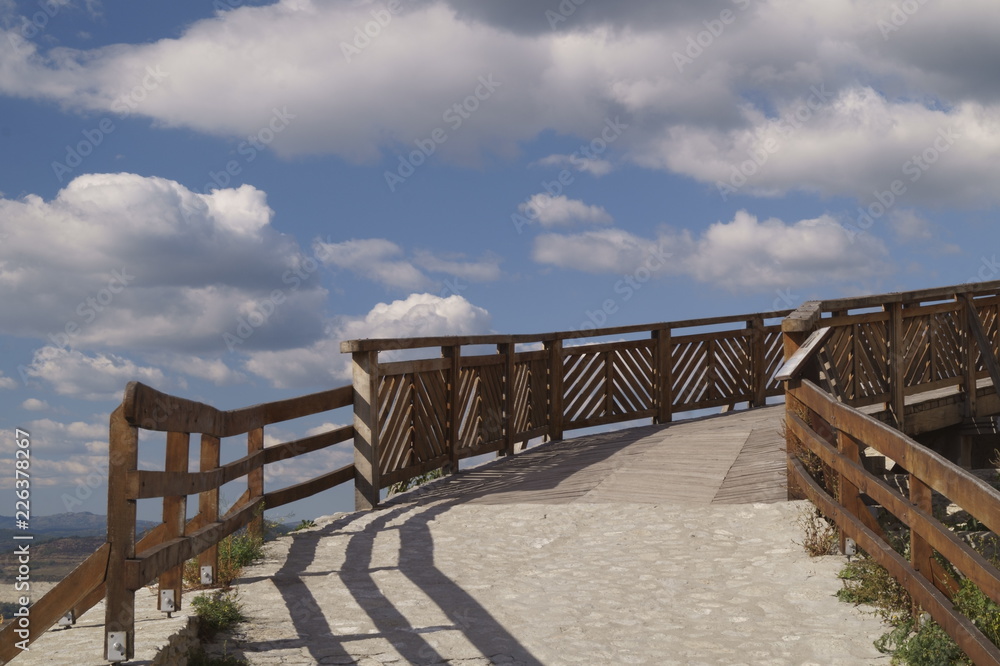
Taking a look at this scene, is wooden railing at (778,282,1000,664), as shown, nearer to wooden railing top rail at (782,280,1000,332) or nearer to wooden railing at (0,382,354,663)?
wooden railing top rail at (782,280,1000,332)

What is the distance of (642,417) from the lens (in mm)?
13570

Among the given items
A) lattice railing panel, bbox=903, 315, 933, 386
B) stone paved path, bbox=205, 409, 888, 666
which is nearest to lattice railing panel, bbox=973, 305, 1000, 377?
lattice railing panel, bbox=903, 315, 933, 386

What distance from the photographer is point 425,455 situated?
31.7ft

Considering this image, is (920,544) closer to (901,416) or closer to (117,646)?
(117,646)

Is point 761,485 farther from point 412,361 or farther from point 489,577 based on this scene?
point 412,361

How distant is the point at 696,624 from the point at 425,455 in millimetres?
Result: 5059

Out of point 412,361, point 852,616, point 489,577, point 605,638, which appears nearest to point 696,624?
point 605,638

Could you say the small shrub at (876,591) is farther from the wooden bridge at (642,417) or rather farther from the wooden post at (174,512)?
the wooden post at (174,512)

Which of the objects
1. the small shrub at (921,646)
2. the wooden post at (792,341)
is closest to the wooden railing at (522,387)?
the wooden post at (792,341)

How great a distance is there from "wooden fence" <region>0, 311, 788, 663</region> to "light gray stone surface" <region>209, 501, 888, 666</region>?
681 mm

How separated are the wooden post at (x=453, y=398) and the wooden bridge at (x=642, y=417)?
2cm

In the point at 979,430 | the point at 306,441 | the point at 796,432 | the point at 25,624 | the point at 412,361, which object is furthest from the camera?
the point at 979,430

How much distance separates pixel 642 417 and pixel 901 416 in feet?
14.6

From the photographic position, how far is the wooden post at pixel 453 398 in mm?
9992
